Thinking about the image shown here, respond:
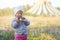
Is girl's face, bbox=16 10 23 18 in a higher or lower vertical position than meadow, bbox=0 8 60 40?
higher

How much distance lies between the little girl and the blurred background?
0.13ft

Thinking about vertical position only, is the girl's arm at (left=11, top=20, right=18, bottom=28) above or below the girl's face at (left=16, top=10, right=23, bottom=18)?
below

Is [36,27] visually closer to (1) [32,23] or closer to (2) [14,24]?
(1) [32,23]

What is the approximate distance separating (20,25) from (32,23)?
108 mm

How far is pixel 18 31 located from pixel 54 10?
0.35m

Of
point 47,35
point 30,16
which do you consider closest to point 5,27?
point 30,16

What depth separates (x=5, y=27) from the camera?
4.83 feet

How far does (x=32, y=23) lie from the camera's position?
148 centimetres

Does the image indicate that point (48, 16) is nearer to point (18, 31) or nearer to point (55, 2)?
point (55, 2)

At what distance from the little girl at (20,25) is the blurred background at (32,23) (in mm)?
40

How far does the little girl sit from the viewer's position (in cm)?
142

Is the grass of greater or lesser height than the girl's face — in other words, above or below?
below

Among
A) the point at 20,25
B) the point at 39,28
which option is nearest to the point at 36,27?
the point at 39,28

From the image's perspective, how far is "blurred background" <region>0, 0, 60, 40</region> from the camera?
1468 millimetres
